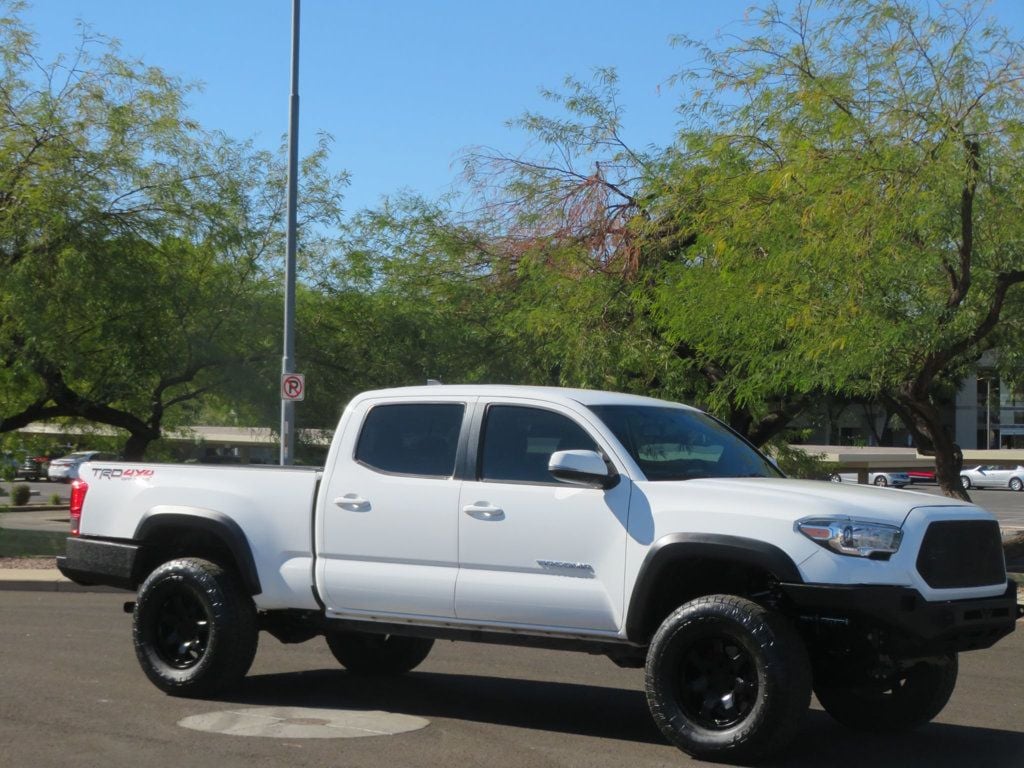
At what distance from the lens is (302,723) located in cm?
777

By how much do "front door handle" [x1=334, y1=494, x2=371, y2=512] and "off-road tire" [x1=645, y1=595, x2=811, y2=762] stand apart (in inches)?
77.2

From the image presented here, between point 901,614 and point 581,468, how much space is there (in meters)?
1.74

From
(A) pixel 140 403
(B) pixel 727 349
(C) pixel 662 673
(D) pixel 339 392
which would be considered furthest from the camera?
(D) pixel 339 392

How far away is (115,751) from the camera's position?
275 inches

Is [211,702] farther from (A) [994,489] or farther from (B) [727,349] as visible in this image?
(A) [994,489]

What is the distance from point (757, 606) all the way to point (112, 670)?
17.0ft

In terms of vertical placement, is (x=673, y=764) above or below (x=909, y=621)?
below

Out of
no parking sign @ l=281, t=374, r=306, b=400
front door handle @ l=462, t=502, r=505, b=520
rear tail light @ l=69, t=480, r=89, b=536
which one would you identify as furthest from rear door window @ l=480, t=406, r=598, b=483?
no parking sign @ l=281, t=374, r=306, b=400

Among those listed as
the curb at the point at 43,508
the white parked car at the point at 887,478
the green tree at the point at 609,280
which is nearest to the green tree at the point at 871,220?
the green tree at the point at 609,280

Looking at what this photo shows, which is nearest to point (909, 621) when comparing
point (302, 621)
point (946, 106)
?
point (302, 621)

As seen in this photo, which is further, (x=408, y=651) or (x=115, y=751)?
(x=408, y=651)

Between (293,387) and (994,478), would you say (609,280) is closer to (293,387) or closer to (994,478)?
(293,387)

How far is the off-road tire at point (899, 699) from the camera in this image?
7621 millimetres

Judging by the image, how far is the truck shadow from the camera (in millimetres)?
7160
